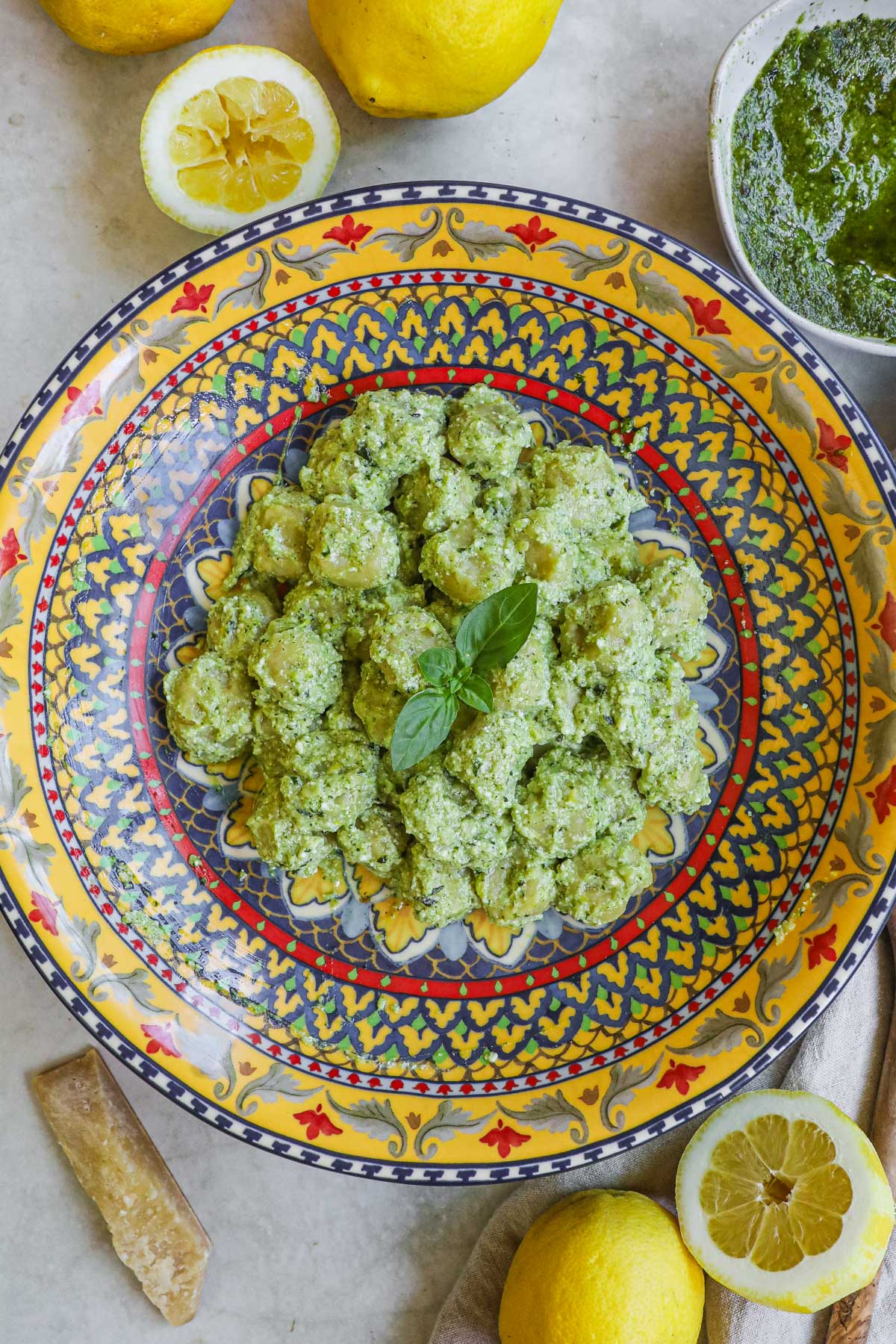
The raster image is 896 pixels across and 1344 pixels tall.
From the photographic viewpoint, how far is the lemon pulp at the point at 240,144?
207 centimetres

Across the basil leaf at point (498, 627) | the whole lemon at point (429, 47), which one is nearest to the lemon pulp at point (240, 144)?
the whole lemon at point (429, 47)

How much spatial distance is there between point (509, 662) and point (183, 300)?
39.7 inches

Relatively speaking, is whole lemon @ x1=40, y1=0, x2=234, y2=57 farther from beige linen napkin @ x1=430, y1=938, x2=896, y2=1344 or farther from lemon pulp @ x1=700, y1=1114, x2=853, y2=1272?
lemon pulp @ x1=700, y1=1114, x2=853, y2=1272

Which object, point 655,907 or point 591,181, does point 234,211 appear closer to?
point 591,181

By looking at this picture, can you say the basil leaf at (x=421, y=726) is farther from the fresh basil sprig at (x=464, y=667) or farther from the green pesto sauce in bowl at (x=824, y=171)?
the green pesto sauce in bowl at (x=824, y=171)

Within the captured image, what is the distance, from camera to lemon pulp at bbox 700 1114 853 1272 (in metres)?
2.08

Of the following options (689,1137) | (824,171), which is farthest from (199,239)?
(689,1137)

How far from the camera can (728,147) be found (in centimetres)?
211

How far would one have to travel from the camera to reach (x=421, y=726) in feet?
5.82

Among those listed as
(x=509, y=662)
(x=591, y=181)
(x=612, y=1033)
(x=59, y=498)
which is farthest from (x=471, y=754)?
→ (x=591, y=181)

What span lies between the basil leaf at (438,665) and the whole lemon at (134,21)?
1.44 m

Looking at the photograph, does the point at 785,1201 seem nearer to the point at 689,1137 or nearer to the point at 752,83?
the point at 689,1137

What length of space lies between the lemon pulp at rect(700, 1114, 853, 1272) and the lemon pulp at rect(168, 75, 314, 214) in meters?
2.28

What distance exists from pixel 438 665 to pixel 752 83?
1.45m
